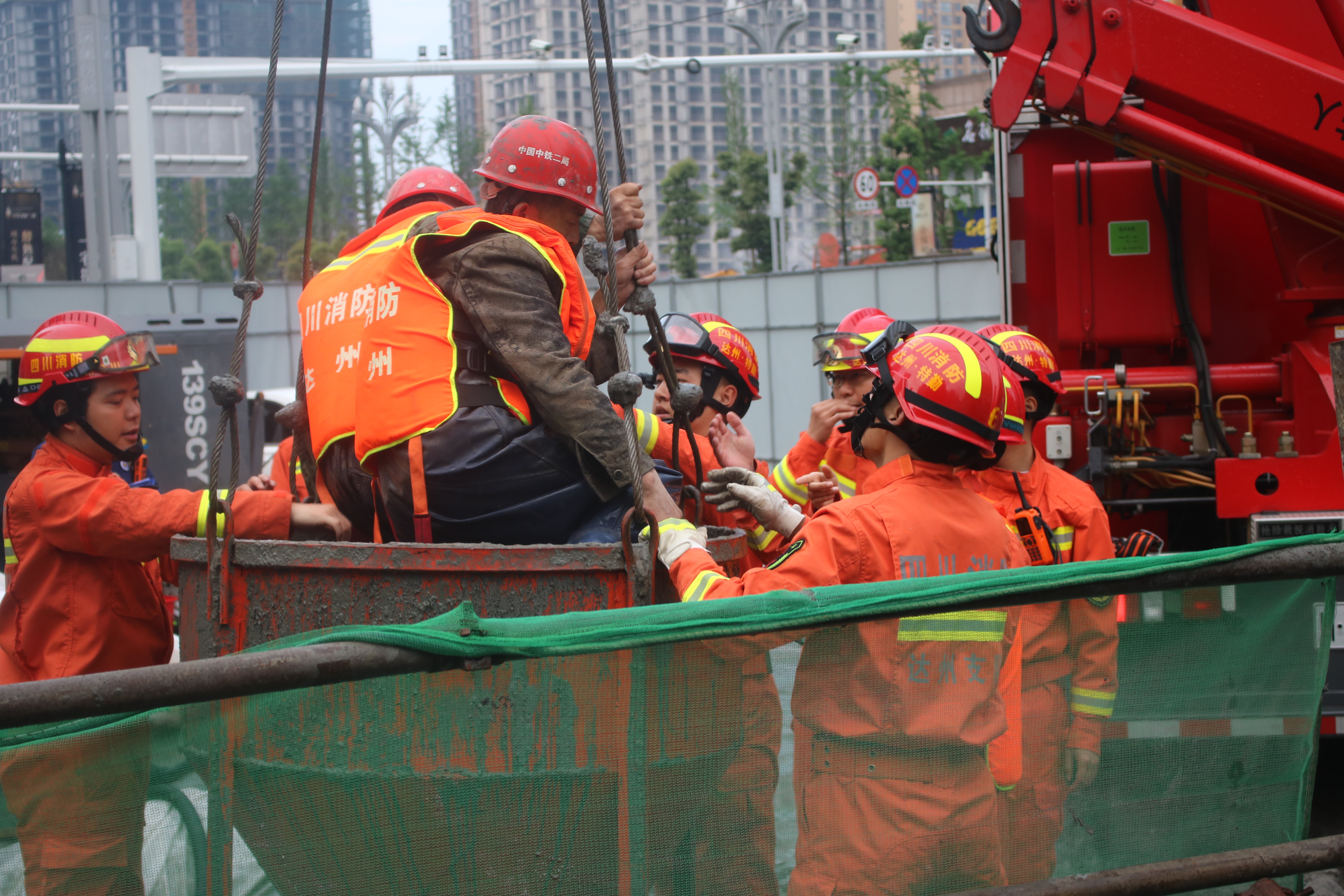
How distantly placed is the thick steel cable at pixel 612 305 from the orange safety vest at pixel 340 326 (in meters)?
0.53

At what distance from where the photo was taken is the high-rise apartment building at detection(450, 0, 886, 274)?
75562 mm

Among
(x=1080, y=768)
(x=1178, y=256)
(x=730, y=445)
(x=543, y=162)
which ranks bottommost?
(x=1080, y=768)

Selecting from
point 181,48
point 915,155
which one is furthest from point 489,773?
point 181,48

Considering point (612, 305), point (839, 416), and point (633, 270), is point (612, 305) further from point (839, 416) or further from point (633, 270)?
point (839, 416)

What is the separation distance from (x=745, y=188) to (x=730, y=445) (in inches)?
1215

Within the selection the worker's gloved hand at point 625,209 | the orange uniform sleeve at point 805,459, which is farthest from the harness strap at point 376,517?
the orange uniform sleeve at point 805,459

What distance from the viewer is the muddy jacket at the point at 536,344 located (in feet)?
9.25

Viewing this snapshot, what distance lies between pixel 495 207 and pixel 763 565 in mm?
1395

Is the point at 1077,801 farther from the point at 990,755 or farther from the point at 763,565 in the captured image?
the point at 763,565

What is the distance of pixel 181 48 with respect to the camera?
7788 cm

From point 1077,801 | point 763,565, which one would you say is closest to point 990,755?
point 1077,801

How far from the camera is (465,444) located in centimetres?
284

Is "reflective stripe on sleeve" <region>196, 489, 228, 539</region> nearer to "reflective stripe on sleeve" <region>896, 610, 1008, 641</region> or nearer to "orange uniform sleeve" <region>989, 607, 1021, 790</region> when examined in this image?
"reflective stripe on sleeve" <region>896, 610, 1008, 641</region>

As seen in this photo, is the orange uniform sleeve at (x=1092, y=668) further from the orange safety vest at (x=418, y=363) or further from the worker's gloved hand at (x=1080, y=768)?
the orange safety vest at (x=418, y=363)
